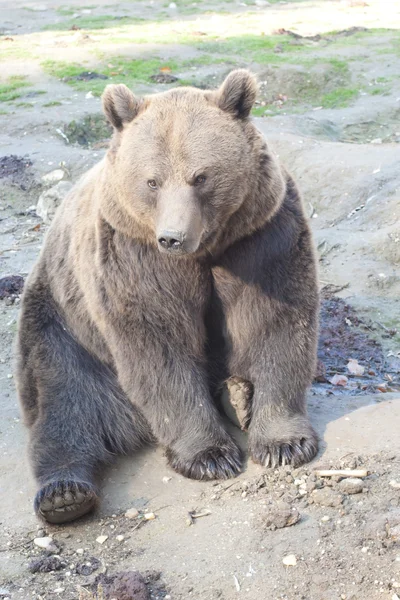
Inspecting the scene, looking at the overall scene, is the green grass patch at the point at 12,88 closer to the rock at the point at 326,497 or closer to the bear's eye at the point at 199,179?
the bear's eye at the point at 199,179

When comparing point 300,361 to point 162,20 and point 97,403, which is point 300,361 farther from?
point 162,20

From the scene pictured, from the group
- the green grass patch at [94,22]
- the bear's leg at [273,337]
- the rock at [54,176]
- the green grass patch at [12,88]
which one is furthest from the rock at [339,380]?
the green grass patch at [94,22]

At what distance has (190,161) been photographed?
4.67m

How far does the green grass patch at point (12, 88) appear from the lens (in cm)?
1374

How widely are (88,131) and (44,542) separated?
8439 mm

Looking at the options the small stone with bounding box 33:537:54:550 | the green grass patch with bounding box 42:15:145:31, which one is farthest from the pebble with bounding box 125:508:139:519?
the green grass patch with bounding box 42:15:145:31

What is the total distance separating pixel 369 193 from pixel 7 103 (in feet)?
21.6

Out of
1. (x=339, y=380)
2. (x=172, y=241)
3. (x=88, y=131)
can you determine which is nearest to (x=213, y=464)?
(x=172, y=241)

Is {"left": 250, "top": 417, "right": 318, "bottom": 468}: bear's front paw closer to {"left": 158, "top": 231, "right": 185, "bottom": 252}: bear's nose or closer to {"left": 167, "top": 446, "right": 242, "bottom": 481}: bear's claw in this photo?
{"left": 167, "top": 446, "right": 242, "bottom": 481}: bear's claw

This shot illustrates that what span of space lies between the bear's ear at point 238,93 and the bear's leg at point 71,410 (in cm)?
193

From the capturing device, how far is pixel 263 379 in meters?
5.25

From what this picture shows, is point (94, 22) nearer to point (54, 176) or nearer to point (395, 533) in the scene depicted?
point (54, 176)

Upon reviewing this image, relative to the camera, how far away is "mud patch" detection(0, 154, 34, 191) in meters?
11.2

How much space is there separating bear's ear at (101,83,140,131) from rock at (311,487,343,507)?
91.7 inches
